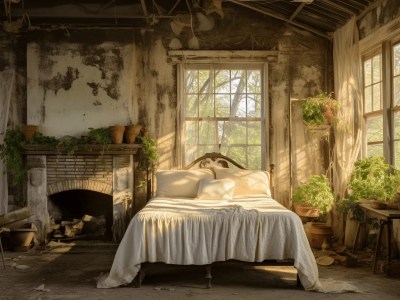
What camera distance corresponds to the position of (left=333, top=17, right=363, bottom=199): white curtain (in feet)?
23.9

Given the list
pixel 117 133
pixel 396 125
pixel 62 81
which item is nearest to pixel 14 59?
pixel 62 81

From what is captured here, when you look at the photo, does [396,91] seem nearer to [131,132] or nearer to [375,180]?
[375,180]

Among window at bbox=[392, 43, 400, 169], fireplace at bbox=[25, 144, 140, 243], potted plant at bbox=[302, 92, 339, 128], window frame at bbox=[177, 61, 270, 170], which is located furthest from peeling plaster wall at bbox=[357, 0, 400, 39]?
fireplace at bbox=[25, 144, 140, 243]

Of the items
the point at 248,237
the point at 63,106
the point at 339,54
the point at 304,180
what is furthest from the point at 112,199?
the point at 339,54

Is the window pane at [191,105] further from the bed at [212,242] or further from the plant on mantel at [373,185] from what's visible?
the bed at [212,242]

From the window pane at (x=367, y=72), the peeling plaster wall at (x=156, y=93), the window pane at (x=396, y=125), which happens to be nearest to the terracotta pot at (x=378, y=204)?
the window pane at (x=396, y=125)

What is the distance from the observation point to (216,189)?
704 cm

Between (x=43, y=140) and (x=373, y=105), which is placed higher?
(x=373, y=105)

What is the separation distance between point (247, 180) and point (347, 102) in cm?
191

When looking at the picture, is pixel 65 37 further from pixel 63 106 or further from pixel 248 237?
pixel 248 237

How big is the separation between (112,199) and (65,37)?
2.73m

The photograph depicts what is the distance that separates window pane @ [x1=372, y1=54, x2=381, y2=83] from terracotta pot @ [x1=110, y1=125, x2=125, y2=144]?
3779 mm

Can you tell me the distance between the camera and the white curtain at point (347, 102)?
A: 7.27 metres

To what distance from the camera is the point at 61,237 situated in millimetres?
7898
